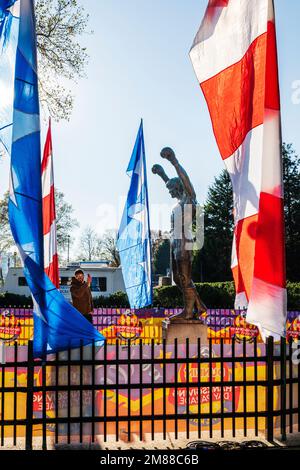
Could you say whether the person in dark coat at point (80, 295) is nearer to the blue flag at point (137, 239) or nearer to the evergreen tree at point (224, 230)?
the blue flag at point (137, 239)

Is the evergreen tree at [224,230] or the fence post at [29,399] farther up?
the evergreen tree at [224,230]

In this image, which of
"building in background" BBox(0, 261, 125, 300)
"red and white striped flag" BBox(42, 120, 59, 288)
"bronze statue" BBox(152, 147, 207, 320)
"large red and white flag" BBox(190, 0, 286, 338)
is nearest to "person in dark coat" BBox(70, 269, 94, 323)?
"red and white striped flag" BBox(42, 120, 59, 288)

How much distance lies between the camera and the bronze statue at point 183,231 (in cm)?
1060

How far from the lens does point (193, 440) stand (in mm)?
5391

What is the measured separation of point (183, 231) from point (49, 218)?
4.03m

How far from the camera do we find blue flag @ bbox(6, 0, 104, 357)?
512 centimetres

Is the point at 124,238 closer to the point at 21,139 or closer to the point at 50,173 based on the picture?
the point at 50,173

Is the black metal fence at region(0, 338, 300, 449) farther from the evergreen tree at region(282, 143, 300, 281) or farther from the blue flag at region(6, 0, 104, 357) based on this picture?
the evergreen tree at region(282, 143, 300, 281)

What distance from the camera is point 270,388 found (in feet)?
17.7

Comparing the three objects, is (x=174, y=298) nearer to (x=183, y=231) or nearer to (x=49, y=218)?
(x=49, y=218)

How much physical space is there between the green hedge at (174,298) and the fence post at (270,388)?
2183cm

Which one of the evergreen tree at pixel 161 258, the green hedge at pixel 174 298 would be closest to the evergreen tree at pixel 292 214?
the green hedge at pixel 174 298

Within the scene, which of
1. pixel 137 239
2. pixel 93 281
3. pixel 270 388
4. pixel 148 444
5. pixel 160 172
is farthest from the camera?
pixel 93 281

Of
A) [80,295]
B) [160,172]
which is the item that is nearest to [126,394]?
[80,295]
